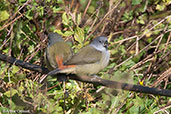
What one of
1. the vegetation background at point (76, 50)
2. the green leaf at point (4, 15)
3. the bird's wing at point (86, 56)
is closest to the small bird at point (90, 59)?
the bird's wing at point (86, 56)

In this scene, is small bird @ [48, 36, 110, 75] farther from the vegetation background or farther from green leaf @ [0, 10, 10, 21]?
green leaf @ [0, 10, 10, 21]

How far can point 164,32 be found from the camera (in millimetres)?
4883

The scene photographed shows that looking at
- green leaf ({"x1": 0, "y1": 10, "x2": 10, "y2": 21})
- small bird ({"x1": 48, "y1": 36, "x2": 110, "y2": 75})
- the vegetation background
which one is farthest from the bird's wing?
green leaf ({"x1": 0, "y1": 10, "x2": 10, "y2": 21})

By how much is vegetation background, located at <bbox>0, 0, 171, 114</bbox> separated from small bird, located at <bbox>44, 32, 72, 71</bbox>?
0.43 ft

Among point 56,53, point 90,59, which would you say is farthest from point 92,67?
point 56,53

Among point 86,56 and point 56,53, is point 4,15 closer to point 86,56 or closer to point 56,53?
point 56,53

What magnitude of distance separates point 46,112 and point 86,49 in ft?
3.65

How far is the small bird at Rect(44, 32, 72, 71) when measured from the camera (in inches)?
141

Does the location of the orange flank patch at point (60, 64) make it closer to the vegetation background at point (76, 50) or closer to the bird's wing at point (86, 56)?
the bird's wing at point (86, 56)

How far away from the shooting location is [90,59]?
3.92 meters

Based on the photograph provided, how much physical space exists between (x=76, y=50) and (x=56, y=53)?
27.1 inches

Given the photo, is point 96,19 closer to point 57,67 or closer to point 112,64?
point 112,64

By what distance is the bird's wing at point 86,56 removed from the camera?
367 cm

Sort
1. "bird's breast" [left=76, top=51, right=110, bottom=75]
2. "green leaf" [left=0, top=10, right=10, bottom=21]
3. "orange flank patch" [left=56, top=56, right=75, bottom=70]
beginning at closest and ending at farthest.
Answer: "orange flank patch" [left=56, top=56, right=75, bottom=70] → "green leaf" [left=0, top=10, right=10, bottom=21] → "bird's breast" [left=76, top=51, right=110, bottom=75]
